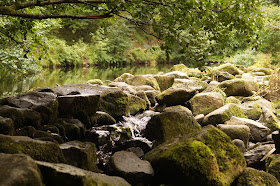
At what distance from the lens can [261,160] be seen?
457 cm

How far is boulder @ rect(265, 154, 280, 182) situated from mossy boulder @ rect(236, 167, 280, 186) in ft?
1.22

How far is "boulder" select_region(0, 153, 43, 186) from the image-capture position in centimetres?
201

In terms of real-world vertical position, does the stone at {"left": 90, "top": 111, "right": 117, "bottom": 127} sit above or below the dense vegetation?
below

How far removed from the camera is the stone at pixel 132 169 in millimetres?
3613

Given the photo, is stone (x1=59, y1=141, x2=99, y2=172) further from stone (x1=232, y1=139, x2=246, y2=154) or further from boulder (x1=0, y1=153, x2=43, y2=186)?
stone (x1=232, y1=139, x2=246, y2=154)

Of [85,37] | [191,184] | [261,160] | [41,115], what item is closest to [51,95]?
[41,115]

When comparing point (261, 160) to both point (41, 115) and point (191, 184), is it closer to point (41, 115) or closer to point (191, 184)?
point (191, 184)

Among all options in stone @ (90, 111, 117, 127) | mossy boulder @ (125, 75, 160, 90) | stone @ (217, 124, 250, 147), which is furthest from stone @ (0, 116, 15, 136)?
mossy boulder @ (125, 75, 160, 90)

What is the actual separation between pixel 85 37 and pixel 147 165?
117 ft

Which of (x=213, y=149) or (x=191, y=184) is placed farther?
(x=213, y=149)

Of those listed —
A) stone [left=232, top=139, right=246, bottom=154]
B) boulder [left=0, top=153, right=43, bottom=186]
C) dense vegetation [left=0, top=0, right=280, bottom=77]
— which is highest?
dense vegetation [left=0, top=0, right=280, bottom=77]

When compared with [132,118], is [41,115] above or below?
above

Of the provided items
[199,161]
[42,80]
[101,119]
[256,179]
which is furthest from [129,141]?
[42,80]

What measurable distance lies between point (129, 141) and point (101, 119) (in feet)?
2.84
